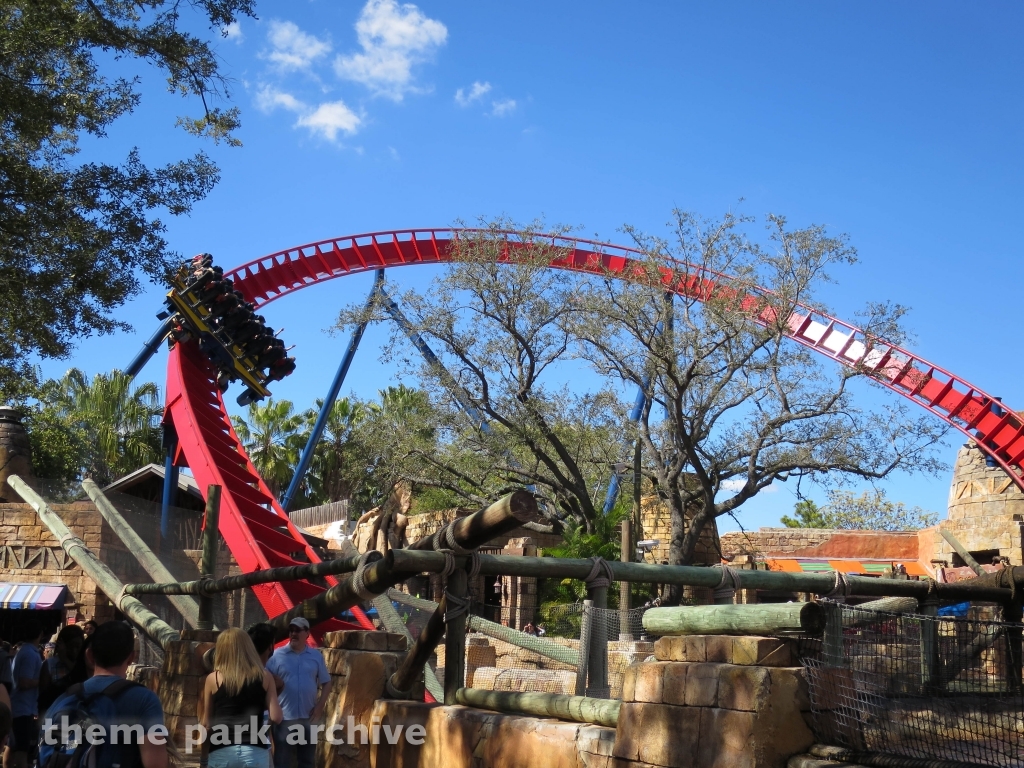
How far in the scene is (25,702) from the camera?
5676mm

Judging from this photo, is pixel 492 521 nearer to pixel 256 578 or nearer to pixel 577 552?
pixel 256 578

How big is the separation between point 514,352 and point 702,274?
3.95 m

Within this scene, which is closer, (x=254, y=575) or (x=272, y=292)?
(x=254, y=575)

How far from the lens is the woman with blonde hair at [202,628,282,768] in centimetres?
393

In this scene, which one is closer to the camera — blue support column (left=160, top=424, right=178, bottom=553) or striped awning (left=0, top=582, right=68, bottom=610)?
striped awning (left=0, top=582, right=68, bottom=610)

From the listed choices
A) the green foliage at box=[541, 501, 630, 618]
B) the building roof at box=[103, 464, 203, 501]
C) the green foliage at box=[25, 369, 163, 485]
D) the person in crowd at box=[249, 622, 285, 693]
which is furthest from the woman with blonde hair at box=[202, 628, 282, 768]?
the green foliage at box=[25, 369, 163, 485]

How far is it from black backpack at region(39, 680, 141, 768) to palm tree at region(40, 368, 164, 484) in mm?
26763

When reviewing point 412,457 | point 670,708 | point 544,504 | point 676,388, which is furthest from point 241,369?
point 670,708

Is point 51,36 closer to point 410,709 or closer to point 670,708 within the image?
point 410,709

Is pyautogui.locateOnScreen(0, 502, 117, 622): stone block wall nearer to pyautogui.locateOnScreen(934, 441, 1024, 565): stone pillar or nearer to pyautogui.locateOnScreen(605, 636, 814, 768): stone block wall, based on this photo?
pyautogui.locateOnScreen(605, 636, 814, 768): stone block wall

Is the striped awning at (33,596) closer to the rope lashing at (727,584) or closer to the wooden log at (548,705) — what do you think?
the wooden log at (548,705)

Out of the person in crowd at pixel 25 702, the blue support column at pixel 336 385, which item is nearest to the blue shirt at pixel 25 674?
the person in crowd at pixel 25 702

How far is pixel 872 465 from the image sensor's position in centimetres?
1764

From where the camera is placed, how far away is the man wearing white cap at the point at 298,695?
4770mm
